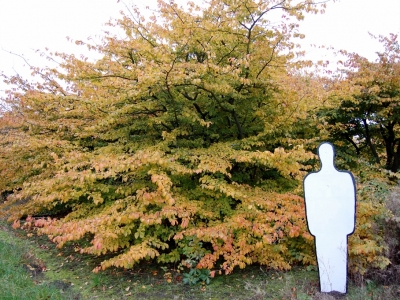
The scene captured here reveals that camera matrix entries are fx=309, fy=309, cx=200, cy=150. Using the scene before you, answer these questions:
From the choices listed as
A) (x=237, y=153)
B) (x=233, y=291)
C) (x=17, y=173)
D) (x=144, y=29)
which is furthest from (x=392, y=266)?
(x=17, y=173)

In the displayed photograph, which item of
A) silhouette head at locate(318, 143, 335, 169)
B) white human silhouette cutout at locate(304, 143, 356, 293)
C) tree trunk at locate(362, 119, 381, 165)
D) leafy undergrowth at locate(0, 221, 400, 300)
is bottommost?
leafy undergrowth at locate(0, 221, 400, 300)

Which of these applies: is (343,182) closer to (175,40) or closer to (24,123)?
(175,40)

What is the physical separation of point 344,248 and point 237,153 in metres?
1.52

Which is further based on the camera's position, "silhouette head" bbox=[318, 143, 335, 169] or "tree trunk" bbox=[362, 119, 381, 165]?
"tree trunk" bbox=[362, 119, 381, 165]

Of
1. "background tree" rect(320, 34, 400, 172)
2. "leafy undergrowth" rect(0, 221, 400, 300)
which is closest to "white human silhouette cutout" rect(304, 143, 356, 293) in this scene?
"leafy undergrowth" rect(0, 221, 400, 300)

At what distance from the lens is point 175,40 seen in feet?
14.1

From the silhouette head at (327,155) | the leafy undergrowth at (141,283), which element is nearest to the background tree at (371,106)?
the silhouette head at (327,155)

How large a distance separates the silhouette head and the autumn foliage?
1.28 ft

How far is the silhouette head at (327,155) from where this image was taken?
3.04 meters

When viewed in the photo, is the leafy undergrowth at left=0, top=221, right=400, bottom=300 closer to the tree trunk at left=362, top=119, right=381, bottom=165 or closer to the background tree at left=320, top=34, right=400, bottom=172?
the background tree at left=320, top=34, right=400, bottom=172

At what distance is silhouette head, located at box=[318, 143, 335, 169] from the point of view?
9.99 ft

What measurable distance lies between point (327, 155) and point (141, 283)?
8.41 ft

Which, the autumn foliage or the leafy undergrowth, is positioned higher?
the autumn foliage

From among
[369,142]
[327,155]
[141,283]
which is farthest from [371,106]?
[141,283]
